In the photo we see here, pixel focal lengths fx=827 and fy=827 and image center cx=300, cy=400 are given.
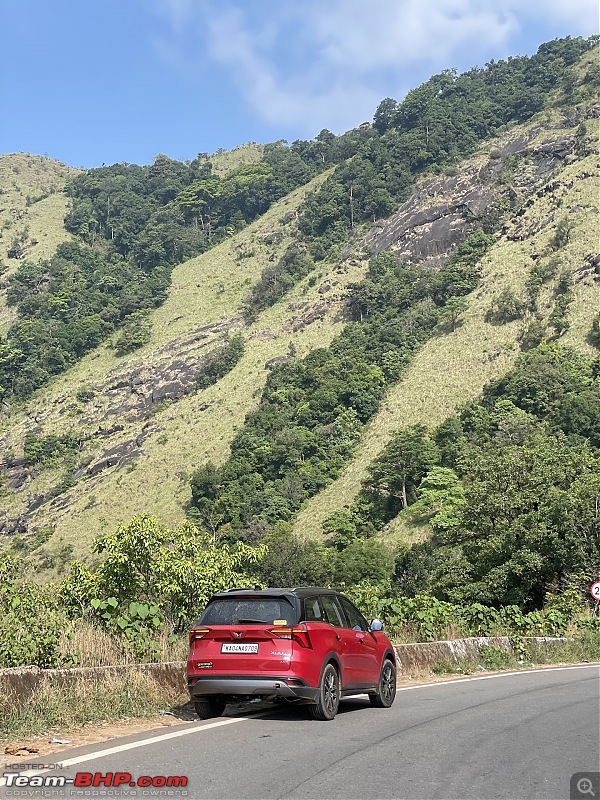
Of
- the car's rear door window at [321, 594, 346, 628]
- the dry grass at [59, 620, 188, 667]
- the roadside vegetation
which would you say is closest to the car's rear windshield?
the car's rear door window at [321, 594, 346, 628]

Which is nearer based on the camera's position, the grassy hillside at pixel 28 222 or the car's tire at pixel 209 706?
→ the car's tire at pixel 209 706

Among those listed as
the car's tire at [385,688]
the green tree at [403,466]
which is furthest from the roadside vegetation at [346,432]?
the car's tire at [385,688]

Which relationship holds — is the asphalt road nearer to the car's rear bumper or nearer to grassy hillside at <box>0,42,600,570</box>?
the car's rear bumper

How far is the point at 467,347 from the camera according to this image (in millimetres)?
93125

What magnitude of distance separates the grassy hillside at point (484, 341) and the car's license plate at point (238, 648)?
58.3 meters

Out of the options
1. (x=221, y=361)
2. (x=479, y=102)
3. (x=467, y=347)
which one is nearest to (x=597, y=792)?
(x=467, y=347)

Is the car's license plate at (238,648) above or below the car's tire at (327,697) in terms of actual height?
above

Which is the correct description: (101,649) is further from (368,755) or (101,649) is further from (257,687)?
(368,755)

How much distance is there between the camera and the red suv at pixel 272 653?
342 inches

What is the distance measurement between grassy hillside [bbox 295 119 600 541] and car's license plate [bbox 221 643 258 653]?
191 ft

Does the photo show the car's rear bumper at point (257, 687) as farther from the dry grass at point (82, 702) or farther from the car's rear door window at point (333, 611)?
the car's rear door window at point (333, 611)

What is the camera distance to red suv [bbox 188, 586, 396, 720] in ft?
28.5

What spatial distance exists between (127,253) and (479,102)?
7435cm

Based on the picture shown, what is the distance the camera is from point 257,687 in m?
8.65
